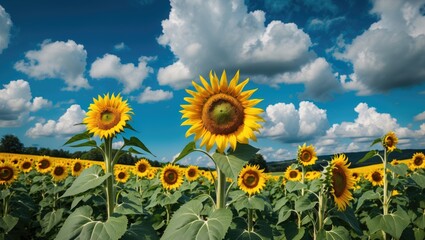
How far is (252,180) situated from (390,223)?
2962 mm

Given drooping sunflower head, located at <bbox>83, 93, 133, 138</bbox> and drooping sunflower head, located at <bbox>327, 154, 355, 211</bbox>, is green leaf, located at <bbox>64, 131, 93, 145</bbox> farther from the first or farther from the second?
drooping sunflower head, located at <bbox>327, 154, 355, 211</bbox>

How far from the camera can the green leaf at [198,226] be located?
2824 mm

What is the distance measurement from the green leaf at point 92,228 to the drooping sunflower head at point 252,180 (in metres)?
4.60

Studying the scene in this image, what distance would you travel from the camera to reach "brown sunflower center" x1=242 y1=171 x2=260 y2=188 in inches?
311

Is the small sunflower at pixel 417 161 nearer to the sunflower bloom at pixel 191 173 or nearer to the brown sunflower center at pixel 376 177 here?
the brown sunflower center at pixel 376 177

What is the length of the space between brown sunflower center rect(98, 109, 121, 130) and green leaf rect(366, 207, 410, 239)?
5656mm

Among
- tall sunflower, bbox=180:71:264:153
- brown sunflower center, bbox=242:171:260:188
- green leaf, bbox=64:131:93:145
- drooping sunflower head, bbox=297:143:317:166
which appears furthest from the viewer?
drooping sunflower head, bbox=297:143:317:166

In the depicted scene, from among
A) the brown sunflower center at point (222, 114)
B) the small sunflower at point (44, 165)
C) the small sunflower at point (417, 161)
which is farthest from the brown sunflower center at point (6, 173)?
the small sunflower at point (417, 161)

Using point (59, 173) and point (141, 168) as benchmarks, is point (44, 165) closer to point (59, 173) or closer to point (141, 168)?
point (59, 173)

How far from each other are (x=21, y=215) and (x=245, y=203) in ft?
19.5

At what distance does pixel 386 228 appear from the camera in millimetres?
6863

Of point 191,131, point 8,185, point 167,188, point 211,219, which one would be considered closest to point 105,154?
point 191,131

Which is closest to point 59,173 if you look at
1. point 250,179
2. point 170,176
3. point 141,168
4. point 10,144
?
point 141,168

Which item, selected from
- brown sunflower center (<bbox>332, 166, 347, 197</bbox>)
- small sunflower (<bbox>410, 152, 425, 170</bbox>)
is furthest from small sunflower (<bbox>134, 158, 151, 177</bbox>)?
small sunflower (<bbox>410, 152, 425, 170</bbox>)
